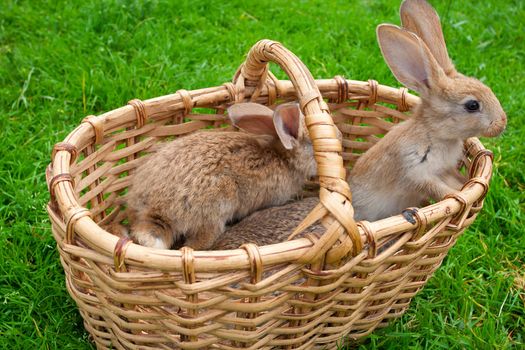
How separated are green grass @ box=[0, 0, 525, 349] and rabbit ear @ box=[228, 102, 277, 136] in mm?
918

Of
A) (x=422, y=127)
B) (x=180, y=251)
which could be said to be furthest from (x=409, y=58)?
(x=180, y=251)

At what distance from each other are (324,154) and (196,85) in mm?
1906

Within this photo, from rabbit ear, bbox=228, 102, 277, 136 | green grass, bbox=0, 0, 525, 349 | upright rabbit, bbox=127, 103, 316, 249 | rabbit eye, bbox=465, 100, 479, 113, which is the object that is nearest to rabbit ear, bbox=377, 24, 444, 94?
rabbit eye, bbox=465, 100, 479, 113

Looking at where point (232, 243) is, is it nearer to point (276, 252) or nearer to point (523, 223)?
point (276, 252)

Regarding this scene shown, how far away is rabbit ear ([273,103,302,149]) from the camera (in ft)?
9.70

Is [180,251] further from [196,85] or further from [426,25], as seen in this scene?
[196,85]

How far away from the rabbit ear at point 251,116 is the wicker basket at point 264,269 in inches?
11.4

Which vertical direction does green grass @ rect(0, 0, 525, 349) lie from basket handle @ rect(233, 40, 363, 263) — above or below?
below

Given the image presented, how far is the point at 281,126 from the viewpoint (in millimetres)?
2990

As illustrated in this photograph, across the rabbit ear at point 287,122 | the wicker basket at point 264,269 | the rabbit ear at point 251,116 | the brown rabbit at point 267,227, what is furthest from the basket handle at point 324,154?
the brown rabbit at point 267,227

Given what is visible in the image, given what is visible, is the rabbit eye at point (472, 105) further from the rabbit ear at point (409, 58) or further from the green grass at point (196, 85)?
the green grass at point (196, 85)

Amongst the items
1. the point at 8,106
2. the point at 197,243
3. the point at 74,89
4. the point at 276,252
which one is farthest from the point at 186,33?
the point at 276,252

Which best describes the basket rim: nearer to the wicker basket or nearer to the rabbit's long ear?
the wicker basket

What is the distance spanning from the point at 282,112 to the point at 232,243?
64 centimetres
